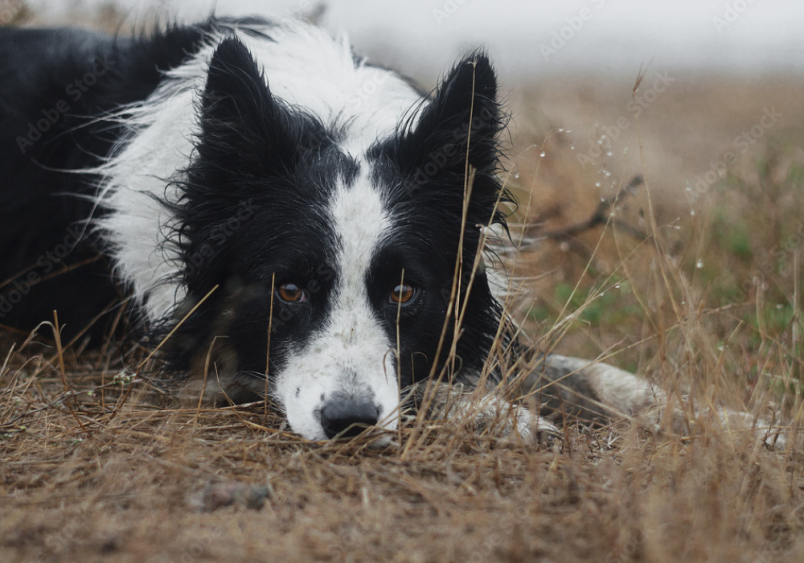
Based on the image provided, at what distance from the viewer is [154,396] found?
134 inches

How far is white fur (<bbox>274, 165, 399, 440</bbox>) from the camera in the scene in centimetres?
256

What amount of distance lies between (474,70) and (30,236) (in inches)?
108

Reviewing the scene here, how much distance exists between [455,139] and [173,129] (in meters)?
1.49

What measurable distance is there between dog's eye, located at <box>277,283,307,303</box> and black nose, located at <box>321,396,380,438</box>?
56 centimetres

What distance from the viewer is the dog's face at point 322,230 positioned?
9.25 ft

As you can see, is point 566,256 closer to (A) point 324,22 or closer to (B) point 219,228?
(A) point 324,22

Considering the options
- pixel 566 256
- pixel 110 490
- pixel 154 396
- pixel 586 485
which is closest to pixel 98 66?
pixel 154 396

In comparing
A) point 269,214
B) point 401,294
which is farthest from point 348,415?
point 269,214

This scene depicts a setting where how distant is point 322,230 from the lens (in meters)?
2.90

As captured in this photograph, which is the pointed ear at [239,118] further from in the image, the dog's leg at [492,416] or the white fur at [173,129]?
the dog's leg at [492,416]

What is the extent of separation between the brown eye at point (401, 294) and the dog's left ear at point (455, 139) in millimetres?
449

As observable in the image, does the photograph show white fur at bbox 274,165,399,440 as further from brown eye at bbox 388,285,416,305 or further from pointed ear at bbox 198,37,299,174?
pointed ear at bbox 198,37,299,174

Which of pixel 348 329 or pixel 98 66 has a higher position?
pixel 98 66

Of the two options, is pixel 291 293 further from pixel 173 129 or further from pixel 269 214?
pixel 173 129
